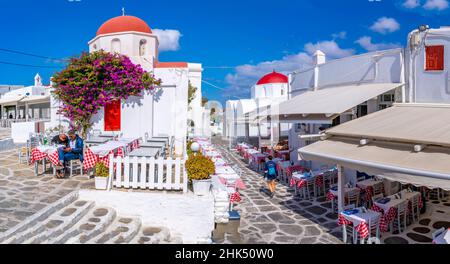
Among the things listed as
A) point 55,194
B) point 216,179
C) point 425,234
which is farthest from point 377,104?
point 55,194

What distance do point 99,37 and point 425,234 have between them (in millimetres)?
19609

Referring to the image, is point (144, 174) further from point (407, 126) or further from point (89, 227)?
point (407, 126)

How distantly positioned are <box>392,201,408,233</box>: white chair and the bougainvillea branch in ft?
43.6

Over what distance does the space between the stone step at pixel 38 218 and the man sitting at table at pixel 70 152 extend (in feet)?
8.49

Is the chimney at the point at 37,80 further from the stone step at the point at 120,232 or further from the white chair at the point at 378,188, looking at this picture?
the white chair at the point at 378,188

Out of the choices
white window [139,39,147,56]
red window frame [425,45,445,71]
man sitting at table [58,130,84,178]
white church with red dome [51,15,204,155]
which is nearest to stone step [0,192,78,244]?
man sitting at table [58,130,84,178]

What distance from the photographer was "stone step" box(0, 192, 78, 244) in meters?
6.02

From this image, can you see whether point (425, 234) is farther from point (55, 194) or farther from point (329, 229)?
point (55, 194)

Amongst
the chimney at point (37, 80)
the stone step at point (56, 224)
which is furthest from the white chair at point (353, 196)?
the chimney at point (37, 80)

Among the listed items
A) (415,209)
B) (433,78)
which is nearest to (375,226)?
(415,209)

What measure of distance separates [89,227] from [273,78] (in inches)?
1321

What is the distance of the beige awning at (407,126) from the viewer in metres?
7.25

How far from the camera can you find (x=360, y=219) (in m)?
7.92

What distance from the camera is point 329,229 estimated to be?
9383 mm
